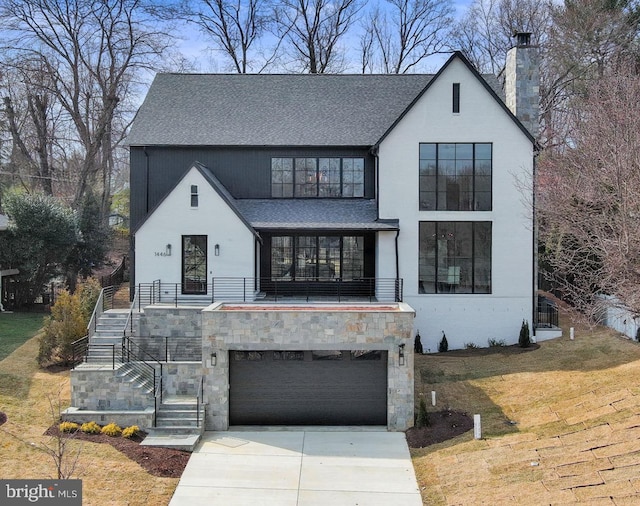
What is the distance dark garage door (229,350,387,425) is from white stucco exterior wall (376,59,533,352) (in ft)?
18.8

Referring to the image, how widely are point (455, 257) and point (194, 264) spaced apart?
380 inches

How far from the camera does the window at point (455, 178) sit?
2245cm

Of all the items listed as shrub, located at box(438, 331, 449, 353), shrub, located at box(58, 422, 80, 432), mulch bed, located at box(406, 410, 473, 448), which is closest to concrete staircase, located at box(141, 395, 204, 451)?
shrub, located at box(58, 422, 80, 432)

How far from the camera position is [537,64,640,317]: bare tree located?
14688 millimetres

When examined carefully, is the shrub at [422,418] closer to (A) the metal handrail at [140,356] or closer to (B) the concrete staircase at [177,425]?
(B) the concrete staircase at [177,425]

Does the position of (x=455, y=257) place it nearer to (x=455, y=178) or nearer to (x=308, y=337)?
(x=455, y=178)

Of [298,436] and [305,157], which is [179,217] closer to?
[305,157]

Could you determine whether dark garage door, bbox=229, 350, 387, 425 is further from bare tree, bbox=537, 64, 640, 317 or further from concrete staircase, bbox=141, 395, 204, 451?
bare tree, bbox=537, 64, 640, 317

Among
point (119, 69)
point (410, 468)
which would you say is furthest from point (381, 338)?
point (119, 69)

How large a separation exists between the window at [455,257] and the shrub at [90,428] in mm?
12120

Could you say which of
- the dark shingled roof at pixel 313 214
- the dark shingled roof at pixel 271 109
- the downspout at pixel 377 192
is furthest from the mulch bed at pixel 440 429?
the dark shingled roof at pixel 271 109

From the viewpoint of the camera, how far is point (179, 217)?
21.9 m

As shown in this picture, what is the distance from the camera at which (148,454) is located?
47.4 feet

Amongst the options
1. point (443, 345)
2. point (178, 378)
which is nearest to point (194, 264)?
point (178, 378)
